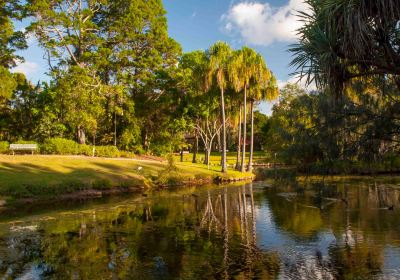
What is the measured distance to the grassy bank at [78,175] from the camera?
34.4 meters

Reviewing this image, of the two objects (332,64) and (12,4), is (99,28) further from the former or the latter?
(332,64)

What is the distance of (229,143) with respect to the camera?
10862cm

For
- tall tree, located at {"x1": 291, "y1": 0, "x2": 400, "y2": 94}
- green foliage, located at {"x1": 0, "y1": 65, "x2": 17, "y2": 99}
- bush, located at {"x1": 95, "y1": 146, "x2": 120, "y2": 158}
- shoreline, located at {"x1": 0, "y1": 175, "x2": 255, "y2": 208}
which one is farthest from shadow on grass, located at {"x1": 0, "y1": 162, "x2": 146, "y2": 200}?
tall tree, located at {"x1": 291, "y1": 0, "x2": 400, "y2": 94}

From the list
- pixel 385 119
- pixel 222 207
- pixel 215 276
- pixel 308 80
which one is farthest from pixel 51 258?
pixel 222 207

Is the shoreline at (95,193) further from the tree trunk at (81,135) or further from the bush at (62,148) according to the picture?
the tree trunk at (81,135)

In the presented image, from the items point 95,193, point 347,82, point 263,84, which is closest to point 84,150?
point 95,193

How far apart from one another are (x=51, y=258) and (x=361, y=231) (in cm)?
1406

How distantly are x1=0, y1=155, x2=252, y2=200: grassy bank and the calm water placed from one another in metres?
3.95

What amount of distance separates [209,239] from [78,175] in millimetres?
22546

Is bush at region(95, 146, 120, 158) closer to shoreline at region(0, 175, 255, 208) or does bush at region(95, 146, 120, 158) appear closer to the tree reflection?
shoreline at region(0, 175, 255, 208)

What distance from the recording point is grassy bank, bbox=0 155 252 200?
113 ft

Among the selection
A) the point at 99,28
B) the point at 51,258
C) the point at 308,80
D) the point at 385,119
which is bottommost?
the point at 51,258

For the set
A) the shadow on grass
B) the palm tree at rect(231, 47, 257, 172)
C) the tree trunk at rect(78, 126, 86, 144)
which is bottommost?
the shadow on grass

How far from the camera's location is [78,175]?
39969 mm
